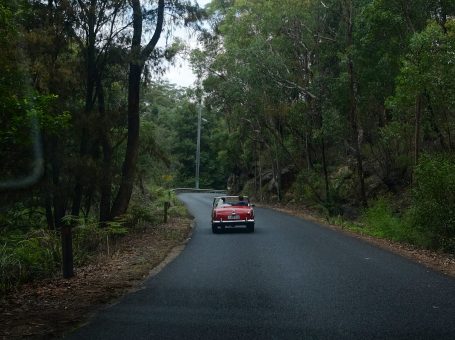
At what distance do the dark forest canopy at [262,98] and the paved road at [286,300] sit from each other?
334cm

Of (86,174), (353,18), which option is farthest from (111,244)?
(353,18)

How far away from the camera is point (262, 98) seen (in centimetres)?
3462

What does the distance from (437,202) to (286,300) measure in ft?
31.5

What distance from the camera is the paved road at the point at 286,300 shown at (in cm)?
650

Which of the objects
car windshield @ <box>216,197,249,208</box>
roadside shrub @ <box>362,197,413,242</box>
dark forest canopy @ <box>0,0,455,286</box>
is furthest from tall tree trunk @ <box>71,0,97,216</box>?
roadside shrub @ <box>362,197,413,242</box>

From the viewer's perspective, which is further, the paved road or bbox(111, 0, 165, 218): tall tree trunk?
bbox(111, 0, 165, 218): tall tree trunk

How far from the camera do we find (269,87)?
103 feet

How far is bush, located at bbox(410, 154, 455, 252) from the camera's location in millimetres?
15773

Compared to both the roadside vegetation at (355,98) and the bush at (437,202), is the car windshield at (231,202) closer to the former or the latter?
the roadside vegetation at (355,98)

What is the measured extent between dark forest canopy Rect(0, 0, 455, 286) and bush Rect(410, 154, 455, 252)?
1.7 inches

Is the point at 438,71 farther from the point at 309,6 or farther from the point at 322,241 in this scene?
the point at 309,6

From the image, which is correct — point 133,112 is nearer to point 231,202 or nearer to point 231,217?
point 231,217

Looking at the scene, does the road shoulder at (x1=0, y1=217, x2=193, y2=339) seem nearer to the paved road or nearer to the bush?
the paved road

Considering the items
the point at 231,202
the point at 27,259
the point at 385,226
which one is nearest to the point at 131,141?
the point at 231,202
